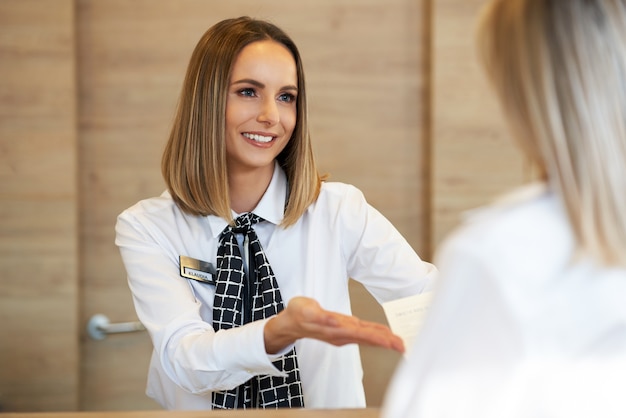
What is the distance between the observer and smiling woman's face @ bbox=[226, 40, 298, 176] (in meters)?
2.12

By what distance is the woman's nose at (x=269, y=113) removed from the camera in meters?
2.10

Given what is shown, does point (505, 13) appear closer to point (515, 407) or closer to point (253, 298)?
point (515, 407)

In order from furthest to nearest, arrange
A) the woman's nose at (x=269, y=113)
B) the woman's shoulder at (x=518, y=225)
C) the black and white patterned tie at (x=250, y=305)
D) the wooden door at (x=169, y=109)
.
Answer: the wooden door at (x=169, y=109) → the woman's nose at (x=269, y=113) → the black and white patterned tie at (x=250, y=305) → the woman's shoulder at (x=518, y=225)

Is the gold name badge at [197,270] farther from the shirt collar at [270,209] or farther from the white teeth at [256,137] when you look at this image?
the white teeth at [256,137]

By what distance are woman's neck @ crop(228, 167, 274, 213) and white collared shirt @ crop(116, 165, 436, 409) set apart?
0.14 feet

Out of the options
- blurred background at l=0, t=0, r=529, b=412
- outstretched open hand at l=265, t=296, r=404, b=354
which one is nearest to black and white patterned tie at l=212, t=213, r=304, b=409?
outstretched open hand at l=265, t=296, r=404, b=354

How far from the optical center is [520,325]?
33.6 inches

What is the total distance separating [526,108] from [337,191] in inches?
52.3

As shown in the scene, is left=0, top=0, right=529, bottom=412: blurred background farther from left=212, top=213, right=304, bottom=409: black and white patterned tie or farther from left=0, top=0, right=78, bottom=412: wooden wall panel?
left=212, top=213, right=304, bottom=409: black and white patterned tie

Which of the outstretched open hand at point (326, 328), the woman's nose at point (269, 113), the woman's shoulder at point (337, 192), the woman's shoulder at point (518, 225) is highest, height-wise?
the woman's nose at point (269, 113)

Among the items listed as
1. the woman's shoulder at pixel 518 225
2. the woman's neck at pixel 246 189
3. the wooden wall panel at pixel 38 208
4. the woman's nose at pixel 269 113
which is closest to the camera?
the woman's shoulder at pixel 518 225

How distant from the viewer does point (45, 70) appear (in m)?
2.98

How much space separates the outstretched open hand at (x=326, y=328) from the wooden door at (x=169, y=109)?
1.53m

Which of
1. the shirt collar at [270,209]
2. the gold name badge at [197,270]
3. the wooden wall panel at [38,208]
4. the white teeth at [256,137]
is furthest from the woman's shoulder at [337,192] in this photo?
the wooden wall panel at [38,208]
